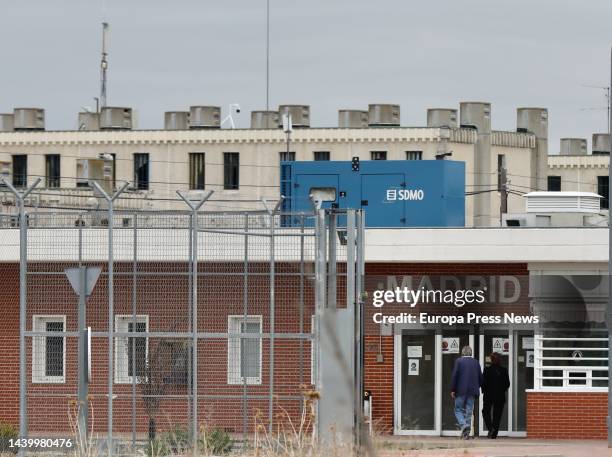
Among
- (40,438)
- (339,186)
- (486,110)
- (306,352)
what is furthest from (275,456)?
(486,110)

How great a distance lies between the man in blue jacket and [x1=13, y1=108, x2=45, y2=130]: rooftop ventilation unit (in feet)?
190

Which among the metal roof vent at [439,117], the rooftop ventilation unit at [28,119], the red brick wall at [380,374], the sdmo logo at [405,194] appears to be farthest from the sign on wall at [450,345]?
the rooftop ventilation unit at [28,119]

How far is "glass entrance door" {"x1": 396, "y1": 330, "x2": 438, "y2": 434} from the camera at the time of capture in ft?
98.6

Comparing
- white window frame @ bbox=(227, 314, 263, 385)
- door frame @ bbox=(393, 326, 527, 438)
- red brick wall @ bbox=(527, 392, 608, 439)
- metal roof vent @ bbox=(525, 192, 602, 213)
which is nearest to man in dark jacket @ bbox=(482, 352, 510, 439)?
red brick wall @ bbox=(527, 392, 608, 439)

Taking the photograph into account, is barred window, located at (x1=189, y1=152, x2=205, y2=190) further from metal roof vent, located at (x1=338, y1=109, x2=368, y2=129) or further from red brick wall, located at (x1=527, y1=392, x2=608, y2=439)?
red brick wall, located at (x1=527, y1=392, x2=608, y2=439)

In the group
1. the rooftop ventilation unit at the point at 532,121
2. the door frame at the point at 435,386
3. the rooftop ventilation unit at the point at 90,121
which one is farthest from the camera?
the rooftop ventilation unit at the point at 532,121

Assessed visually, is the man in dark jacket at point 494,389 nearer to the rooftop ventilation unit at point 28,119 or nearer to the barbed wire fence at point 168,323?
the barbed wire fence at point 168,323

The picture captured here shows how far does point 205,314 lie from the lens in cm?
2833

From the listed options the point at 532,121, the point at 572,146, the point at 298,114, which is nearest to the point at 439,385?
the point at 298,114

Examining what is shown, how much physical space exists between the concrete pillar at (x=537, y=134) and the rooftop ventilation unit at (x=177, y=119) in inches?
615

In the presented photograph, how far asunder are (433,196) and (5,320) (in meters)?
8.92

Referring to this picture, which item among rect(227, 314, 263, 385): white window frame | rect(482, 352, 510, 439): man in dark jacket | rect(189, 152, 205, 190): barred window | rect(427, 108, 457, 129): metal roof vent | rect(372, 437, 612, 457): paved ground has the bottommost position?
rect(372, 437, 612, 457): paved ground

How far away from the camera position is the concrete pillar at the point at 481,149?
7588cm

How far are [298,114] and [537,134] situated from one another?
38.0 ft
